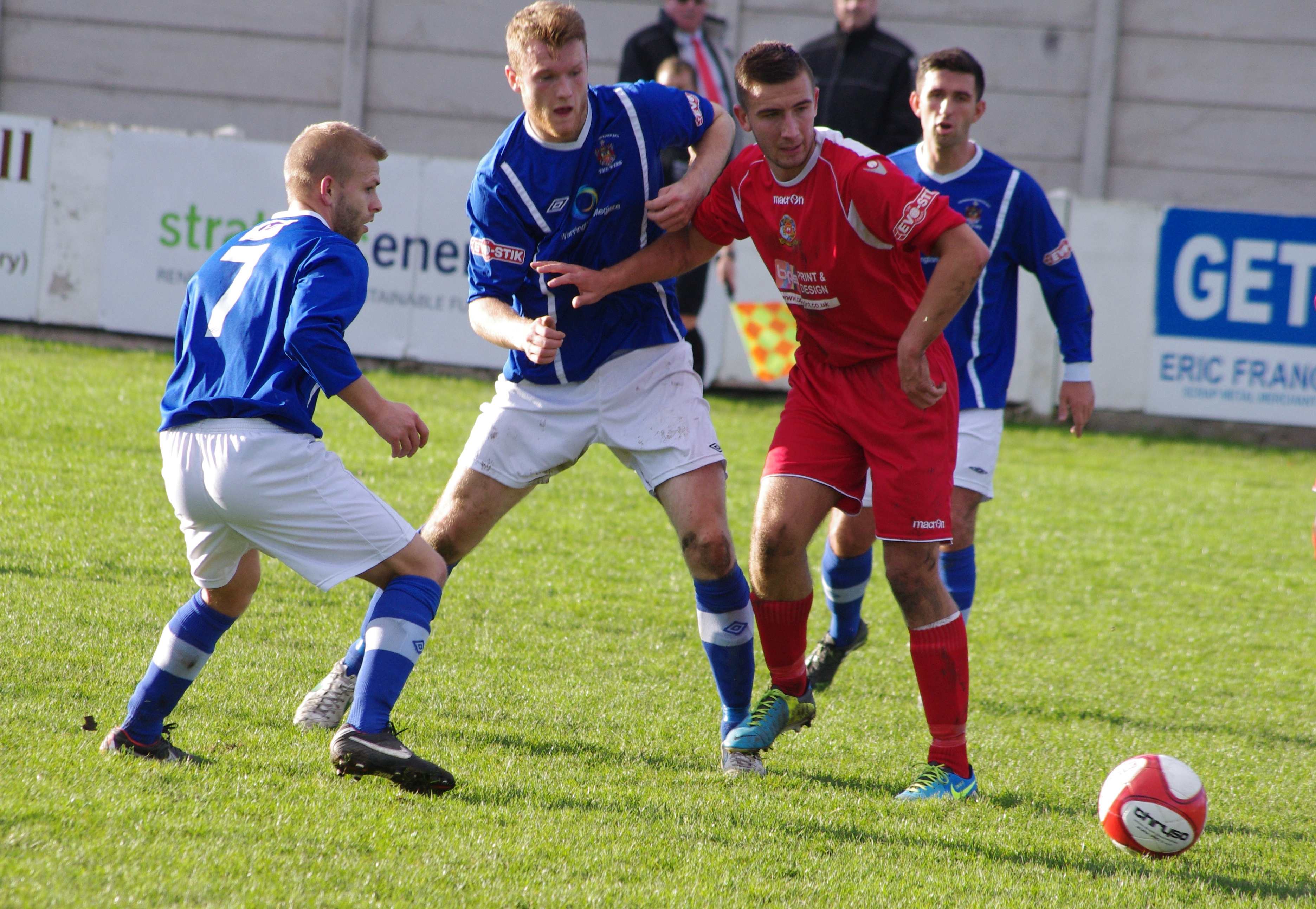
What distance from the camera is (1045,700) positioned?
480 centimetres

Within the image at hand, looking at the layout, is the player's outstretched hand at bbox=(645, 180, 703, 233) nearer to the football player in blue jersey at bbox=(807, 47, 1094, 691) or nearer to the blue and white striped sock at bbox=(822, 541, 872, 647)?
the football player in blue jersey at bbox=(807, 47, 1094, 691)

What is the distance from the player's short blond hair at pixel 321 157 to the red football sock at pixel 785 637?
1.67 meters

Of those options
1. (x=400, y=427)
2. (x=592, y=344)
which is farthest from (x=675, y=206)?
(x=400, y=427)

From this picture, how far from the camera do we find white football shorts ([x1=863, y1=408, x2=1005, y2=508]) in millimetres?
4684

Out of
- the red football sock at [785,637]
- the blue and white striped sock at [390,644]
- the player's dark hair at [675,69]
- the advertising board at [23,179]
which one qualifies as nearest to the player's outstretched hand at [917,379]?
the red football sock at [785,637]

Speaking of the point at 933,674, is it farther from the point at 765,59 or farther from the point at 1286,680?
the point at 1286,680

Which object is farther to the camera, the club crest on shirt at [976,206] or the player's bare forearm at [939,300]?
the club crest on shirt at [976,206]

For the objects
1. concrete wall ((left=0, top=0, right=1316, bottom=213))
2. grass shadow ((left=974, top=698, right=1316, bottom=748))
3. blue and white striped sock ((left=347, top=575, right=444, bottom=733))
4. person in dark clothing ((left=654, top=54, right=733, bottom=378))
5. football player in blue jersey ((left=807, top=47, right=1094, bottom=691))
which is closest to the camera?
blue and white striped sock ((left=347, top=575, right=444, bottom=733))

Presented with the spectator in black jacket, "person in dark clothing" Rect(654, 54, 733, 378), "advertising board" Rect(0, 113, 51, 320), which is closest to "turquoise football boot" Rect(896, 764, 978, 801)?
"person in dark clothing" Rect(654, 54, 733, 378)

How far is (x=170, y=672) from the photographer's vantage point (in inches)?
132

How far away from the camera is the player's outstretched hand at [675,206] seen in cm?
386

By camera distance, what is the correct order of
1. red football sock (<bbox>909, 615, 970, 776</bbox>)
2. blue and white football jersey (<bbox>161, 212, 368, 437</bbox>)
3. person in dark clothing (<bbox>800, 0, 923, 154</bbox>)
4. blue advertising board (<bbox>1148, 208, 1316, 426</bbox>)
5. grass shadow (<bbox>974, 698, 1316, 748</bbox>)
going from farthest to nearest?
blue advertising board (<bbox>1148, 208, 1316, 426</bbox>) → person in dark clothing (<bbox>800, 0, 923, 154</bbox>) → grass shadow (<bbox>974, 698, 1316, 748</bbox>) → red football sock (<bbox>909, 615, 970, 776</bbox>) → blue and white football jersey (<bbox>161, 212, 368, 437</bbox>)

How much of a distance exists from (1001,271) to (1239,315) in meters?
7.23

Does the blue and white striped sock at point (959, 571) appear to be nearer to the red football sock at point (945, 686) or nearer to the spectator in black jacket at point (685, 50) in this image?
the red football sock at point (945, 686)
